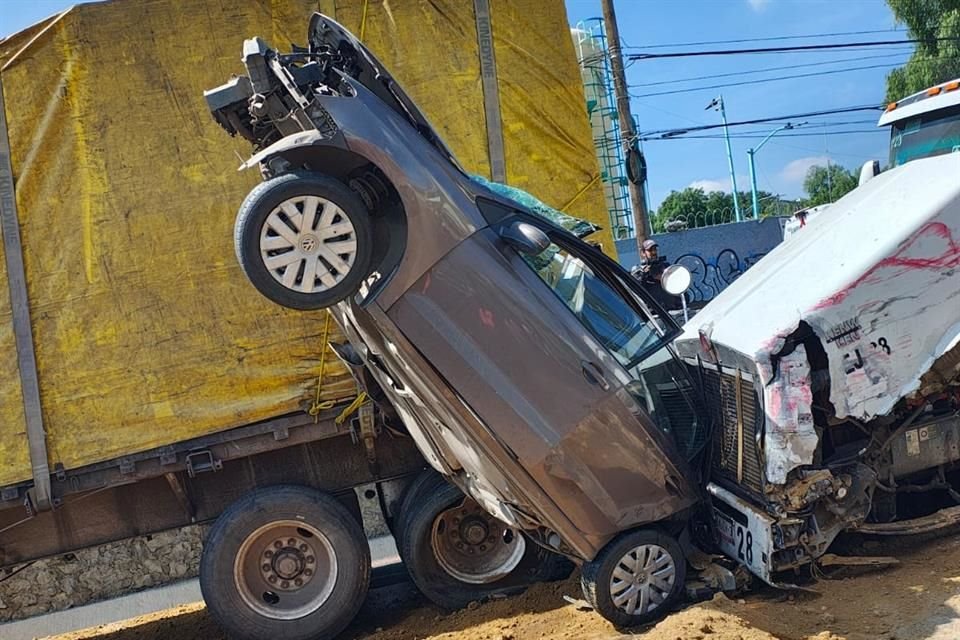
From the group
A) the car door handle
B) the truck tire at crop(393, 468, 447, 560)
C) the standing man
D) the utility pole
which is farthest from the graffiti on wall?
the car door handle

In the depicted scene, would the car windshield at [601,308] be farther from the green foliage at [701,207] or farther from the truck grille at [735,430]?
the green foliage at [701,207]

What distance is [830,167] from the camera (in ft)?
225

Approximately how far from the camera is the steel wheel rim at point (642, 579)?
Result: 4.06 metres

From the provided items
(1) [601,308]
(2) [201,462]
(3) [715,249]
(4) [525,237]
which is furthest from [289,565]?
(3) [715,249]

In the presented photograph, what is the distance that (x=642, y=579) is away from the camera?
161 inches

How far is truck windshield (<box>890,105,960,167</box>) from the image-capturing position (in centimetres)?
663

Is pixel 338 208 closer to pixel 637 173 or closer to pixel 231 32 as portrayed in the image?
pixel 231 32

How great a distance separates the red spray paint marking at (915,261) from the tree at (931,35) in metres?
18.5

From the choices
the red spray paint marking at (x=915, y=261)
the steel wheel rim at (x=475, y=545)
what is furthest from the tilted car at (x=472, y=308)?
the red spray paint marking at (x=915, y=261)

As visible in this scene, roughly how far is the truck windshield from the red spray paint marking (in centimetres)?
A: 285

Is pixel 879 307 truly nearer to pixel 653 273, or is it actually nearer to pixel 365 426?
pixel 365 426

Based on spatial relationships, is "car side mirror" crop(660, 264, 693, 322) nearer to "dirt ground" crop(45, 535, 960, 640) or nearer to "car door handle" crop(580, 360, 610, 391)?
"car door handle" crop(580, 360, 610, 391)

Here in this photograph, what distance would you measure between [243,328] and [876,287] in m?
3.53

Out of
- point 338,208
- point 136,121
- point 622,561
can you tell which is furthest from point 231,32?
point 622,561
